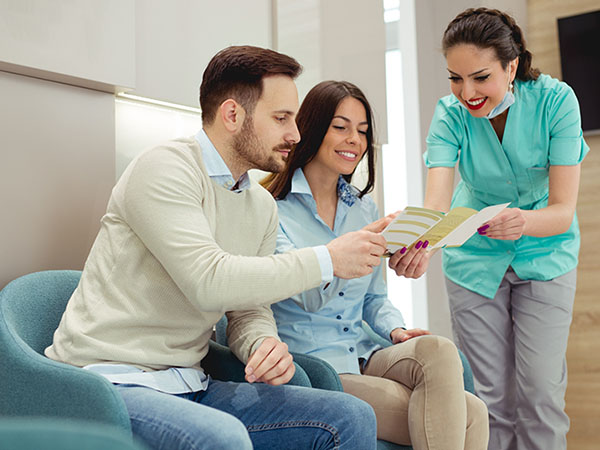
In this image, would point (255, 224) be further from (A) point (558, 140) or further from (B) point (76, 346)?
(A) point (558, 140)

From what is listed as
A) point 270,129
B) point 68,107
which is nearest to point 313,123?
point 270,129

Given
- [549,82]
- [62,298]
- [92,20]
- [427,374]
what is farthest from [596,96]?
[62,298]

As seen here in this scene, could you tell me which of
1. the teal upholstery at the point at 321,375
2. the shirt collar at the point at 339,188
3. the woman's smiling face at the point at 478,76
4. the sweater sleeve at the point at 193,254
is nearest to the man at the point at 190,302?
the sweater sleeve at the point at 193,254

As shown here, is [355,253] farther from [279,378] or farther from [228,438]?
[228,438]

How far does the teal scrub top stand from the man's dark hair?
98cm

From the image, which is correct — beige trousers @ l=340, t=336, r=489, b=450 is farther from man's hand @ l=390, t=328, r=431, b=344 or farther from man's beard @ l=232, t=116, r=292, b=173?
man's beard @ l=232, t=116, r=292, b=173

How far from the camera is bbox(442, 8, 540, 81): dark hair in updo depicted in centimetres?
203

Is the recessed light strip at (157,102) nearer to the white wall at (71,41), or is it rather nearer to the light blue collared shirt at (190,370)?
the white wall at (71,41)

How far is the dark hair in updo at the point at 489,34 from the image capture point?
2.03 metres

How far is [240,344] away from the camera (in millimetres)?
1479

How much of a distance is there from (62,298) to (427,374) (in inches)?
36.4

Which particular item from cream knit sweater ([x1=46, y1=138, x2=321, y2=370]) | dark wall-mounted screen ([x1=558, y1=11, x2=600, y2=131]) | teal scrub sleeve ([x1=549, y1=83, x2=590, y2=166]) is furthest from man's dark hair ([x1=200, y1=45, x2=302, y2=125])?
dark wall-mounted screen ([x1=558, y1=11, x2=600, y2=131])

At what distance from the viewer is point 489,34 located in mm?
2027

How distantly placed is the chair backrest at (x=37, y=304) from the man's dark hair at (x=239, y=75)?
521 mm
